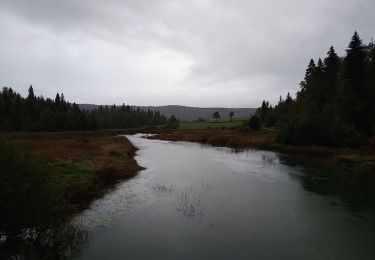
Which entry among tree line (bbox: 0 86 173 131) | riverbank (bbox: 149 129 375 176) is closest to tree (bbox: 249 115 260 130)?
riverbank (bbox: 149 129 375 176)

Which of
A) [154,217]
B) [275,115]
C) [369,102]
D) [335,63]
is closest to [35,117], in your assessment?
[275,115]

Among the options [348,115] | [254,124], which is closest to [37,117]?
[254,124]

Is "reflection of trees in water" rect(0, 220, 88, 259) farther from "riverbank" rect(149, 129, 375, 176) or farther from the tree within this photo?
the tree

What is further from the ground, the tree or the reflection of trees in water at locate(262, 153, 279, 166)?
the tree

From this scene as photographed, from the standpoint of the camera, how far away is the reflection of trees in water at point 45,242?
12.8 metres

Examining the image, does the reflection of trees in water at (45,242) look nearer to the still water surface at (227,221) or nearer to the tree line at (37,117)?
the still water surface at (227,221)

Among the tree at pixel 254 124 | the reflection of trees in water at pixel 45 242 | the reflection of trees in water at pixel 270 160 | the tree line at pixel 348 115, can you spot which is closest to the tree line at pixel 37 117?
the tree at pixel 254 124

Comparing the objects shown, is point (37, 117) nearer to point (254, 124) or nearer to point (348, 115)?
point (254, 124)

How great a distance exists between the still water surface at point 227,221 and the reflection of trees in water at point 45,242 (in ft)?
2.12

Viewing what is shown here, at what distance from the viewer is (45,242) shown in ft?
47.2

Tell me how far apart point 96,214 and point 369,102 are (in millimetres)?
42560

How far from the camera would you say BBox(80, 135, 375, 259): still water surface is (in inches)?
613

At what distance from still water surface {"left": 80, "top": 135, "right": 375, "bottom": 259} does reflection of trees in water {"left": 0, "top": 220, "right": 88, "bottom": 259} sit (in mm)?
645

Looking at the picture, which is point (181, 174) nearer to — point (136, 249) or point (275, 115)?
point (136, 249)
